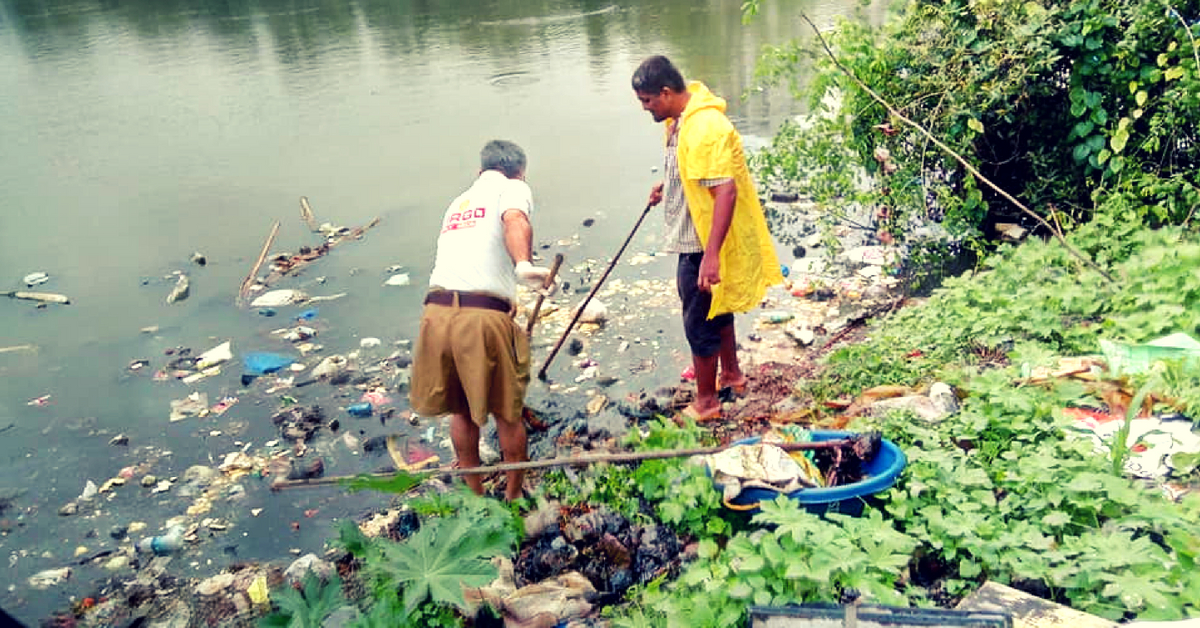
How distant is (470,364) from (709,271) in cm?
111

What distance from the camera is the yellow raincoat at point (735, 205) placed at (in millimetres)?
3711

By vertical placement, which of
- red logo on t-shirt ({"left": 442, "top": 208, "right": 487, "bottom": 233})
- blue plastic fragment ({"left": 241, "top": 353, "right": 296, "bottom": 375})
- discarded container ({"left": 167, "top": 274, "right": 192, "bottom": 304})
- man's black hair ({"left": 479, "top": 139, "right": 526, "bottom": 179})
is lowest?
Result: blue plastic fragment ({"left": 241, "top": 353, "right": 296, "bottom": 375})

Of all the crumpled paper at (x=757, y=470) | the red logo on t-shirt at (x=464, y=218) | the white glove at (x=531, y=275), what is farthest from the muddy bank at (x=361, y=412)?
the red logo on t-shirt at (x=464, y=218)

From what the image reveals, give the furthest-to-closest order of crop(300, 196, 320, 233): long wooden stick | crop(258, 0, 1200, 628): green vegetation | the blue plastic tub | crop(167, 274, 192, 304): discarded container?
crop(300, 196, 320, 233): long wooden stick, crop(167, 274, 192, 304): discarded container, the blue plastic tub, crop(258, 0, 1200, 628): green vegetation

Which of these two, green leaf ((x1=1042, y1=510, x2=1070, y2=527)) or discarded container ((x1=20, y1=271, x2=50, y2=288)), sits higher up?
green leaf ((x1=1042, y1=510, x2=1070, y2=527))

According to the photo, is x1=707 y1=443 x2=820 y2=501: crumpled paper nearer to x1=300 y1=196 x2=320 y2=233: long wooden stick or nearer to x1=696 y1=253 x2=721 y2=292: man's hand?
x1=696 y1=253 x2=721 y2=292: man's hand

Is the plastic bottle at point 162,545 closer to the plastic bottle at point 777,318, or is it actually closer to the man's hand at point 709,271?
the man's hand at point 709,271

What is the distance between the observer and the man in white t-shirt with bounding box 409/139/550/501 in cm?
338

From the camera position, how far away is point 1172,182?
430 cm

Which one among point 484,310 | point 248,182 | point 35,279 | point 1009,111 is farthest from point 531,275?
point 248,182

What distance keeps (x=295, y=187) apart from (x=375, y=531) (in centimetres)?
555

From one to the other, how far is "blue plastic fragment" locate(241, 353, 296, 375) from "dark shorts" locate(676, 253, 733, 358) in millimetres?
2441

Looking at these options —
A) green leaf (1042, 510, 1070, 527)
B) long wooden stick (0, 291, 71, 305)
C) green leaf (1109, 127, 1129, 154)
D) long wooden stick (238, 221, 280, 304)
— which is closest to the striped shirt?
green leaf (1042, 510, 1070, 527)

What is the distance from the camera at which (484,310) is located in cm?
340
